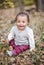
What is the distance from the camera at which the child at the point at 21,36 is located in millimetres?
6363

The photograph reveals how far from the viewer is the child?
6.36 m

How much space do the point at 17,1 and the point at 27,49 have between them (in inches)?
294

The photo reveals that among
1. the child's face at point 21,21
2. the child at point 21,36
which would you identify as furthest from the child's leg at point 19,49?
the child's face at point 21,21

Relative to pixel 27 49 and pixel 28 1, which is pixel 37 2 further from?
pixel 27 49

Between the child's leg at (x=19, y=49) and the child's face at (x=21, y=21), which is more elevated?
the child's face at (x=21, y=21)

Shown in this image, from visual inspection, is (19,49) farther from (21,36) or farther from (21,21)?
(21,21)

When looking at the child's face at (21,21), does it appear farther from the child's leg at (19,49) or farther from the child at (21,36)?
the child's leg at (19,49)

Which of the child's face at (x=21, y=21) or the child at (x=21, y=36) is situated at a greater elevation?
the child's face at (x=21, y=21)

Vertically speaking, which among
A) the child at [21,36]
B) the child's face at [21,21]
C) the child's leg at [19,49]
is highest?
the child's face at [21,21]

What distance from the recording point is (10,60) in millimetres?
6070

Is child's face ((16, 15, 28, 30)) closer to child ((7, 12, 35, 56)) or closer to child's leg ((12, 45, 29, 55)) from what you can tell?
child ((7, 12, 35, 56))

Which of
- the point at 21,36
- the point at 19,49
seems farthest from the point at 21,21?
the point at 19,49

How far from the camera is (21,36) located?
652 cm

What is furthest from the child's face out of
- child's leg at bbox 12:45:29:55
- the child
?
child's leg at bbox 12:45:29:55
